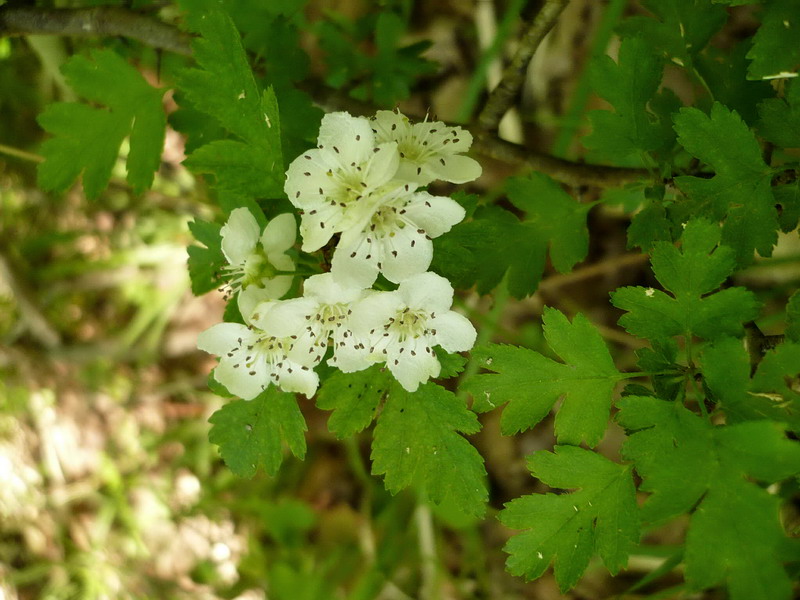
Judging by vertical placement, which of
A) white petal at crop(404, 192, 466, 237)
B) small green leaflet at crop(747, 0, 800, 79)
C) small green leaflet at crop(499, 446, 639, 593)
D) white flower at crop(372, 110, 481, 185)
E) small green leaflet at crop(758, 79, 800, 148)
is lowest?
small green leaflet at crop(499, 446, 639, 593)

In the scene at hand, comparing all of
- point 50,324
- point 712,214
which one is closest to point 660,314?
point 712,214

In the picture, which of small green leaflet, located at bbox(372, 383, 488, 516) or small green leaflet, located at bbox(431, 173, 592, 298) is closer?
small green leaflet, located at bbox(372, 383, 488, 516)

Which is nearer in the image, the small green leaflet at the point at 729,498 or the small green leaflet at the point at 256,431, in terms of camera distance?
the small green leaflet at the point at 729,498

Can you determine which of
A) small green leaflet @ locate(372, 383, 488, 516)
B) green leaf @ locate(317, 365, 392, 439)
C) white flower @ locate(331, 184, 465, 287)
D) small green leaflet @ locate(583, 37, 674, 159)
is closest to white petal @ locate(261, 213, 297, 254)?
white flower @ locate(331, 184, 465, 287)

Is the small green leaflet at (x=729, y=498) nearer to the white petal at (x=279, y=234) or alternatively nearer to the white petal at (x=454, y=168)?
the white petal at (x=454, y=168)

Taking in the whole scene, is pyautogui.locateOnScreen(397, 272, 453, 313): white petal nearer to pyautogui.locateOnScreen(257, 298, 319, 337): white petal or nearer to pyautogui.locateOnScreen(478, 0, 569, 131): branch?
pyautogui.locateOnScreen(257, 298, 319, 337): white petal

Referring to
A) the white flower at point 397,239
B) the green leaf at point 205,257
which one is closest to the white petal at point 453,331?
the white flower at point 397,239

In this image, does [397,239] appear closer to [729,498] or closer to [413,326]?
[413,326]

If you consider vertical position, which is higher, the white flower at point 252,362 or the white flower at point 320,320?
the white flower at point 320,320
